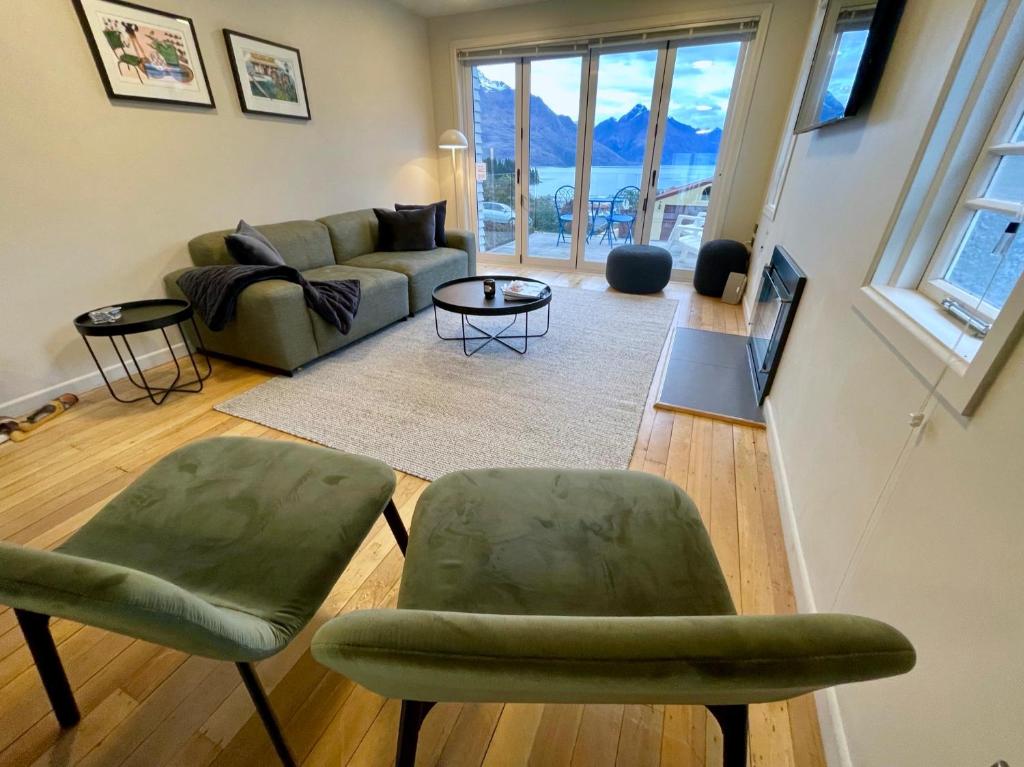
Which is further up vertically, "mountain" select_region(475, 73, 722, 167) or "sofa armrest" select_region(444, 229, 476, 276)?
Answer: "mountain" select_region(475, 73, 722, 167)

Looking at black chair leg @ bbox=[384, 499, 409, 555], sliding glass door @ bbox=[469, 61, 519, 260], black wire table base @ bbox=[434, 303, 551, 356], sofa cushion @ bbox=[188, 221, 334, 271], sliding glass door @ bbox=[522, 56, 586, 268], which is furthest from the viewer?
sliding glass door @ bbox=[469, 61, 519, 260]

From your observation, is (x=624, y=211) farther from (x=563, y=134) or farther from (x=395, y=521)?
(x=395, y=521)

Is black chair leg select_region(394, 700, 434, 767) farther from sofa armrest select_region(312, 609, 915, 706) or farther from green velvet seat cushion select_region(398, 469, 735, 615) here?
sofa armrest select_region(312, 609, 915, 706)

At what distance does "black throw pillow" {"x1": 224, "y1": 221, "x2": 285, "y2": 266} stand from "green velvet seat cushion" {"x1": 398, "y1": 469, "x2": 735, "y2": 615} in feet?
7.86

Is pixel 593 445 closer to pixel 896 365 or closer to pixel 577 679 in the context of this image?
pixel 896 365

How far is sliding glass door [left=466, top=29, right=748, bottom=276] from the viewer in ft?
12.6

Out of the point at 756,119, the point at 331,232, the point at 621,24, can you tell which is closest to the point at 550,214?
the point at 621,24

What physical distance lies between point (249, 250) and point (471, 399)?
1.73m

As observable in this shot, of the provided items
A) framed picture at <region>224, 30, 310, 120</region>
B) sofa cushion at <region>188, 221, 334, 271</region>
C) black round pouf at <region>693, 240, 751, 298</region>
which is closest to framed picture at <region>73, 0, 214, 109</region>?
framed picture at <region>224, 30, 310, 120</region>

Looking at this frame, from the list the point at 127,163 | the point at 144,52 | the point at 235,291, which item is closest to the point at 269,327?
the point at 235,291

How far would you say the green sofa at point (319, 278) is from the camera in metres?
2.39

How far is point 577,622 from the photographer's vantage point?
398 millimetres

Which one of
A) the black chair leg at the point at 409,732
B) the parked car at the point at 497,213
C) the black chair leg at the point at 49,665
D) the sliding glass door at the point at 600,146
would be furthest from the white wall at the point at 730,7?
the black chair leg at the point at 49,665

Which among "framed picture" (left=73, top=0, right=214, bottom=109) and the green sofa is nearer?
"framed picture" (left=73, top=0, right=214, bottom=109)
